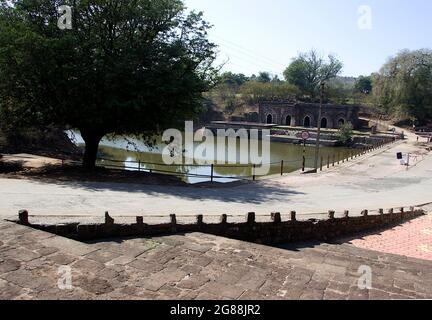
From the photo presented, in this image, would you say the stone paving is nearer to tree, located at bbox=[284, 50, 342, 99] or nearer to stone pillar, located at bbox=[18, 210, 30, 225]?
stone pillar, located at bbox=[18, 210, 30, 225]

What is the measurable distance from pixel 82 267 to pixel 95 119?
10.1 metres

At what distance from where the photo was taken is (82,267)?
17.6 ft

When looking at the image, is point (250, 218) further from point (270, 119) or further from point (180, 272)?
point (270, 119)

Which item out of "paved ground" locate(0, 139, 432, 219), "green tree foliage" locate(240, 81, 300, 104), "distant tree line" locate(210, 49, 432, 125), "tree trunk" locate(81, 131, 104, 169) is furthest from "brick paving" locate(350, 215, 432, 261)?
"green tree foliage" locate(240, 81, 300, 104)

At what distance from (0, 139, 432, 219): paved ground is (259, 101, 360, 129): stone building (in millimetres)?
46455

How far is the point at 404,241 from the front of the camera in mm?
11773

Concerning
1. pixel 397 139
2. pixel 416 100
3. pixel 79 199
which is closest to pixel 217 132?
pixel 397 139

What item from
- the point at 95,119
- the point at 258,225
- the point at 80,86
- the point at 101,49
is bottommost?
the point at 258,225

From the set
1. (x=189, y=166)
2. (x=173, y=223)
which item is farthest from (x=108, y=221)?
(x=189, y=166)

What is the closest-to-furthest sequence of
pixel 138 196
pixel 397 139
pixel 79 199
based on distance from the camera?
pixel 79 199, pixel 138 196, pixel 397 139

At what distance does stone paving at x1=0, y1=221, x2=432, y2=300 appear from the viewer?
4.85 meters

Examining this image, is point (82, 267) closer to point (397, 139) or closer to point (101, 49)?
point (101, 49)

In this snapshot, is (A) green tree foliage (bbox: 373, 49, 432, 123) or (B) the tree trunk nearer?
(B) the tree trunk
